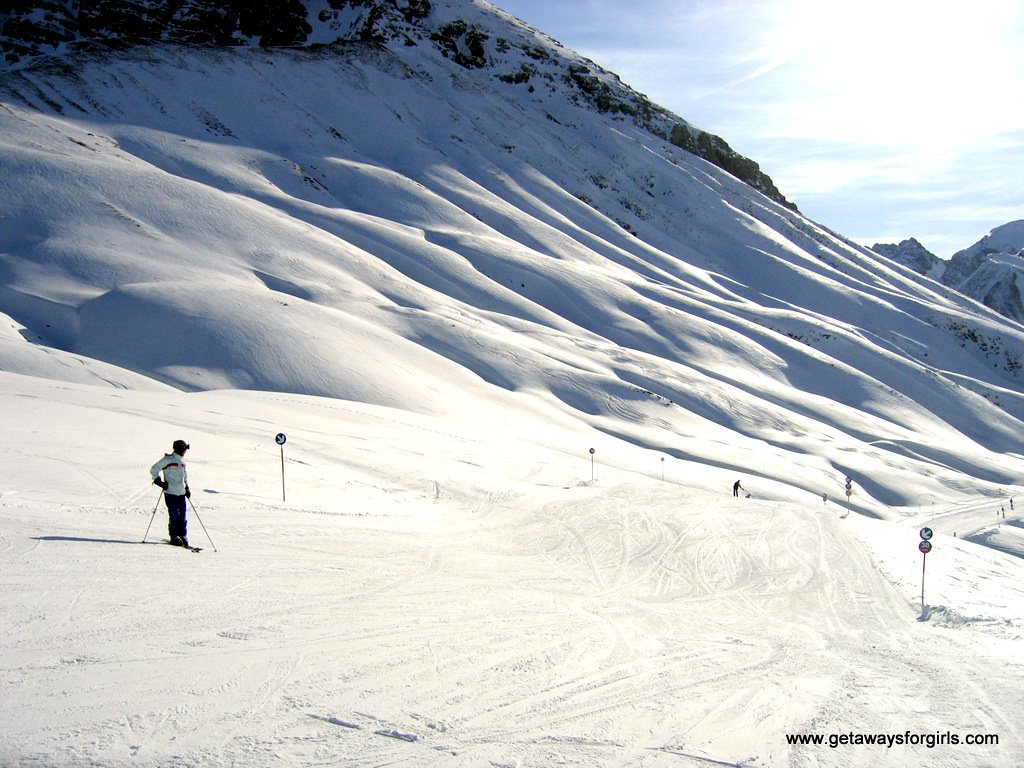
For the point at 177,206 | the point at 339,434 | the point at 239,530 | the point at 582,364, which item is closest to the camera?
the point at 239,530

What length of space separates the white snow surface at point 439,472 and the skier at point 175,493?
0.25 m

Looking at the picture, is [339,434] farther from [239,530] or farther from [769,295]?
[769,295]

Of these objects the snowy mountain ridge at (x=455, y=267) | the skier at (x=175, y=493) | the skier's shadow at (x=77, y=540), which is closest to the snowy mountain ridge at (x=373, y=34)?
the snowy mountain ridge at (x=455, y=267)

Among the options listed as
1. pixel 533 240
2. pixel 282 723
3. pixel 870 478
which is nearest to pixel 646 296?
pixel 533 240

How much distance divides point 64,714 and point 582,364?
1516 inches

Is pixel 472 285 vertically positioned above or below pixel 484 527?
above

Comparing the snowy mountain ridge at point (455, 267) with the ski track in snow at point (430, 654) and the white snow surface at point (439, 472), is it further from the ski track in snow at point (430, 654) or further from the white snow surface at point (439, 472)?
the ski track in snow at point (430, 654)

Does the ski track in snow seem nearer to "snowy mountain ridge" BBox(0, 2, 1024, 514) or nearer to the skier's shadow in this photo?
the skier's shadow

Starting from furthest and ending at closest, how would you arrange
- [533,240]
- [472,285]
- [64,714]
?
[533,240] < [472,285] < [64,714]

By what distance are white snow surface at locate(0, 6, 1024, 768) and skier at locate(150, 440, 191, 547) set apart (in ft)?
0.83

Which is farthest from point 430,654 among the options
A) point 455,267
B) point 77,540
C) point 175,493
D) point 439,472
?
point 455,267

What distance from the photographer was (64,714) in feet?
18.1

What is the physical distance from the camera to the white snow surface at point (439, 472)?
6418 mm

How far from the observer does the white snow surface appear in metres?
6.42
